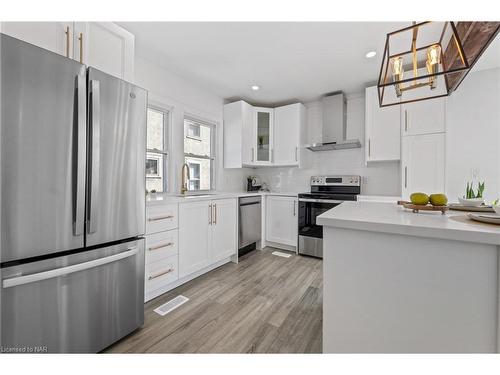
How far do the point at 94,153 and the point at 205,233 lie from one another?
1.53m

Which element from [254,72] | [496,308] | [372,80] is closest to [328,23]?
[254,72]

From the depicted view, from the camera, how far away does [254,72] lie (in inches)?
112

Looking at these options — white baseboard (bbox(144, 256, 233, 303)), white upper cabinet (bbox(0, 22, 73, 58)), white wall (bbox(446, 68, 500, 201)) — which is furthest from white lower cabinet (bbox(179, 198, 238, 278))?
white wall (bbox(446, 68, 500, 201))

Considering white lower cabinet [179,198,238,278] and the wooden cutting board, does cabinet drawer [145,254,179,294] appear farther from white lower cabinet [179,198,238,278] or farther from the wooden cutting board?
the wooden cutting board

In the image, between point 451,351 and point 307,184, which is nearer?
point 451,351

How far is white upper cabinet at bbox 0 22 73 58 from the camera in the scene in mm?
1207

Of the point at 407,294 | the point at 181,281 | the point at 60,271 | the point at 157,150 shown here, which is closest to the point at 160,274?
the point at 181,281

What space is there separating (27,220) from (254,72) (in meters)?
2.70

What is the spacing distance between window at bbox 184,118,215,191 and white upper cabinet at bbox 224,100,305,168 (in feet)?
0.90

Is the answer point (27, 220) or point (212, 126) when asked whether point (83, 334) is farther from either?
point (212, 126)

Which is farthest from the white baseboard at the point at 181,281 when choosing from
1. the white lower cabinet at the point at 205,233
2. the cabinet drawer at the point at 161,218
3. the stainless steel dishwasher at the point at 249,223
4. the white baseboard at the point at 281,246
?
the white baseboard at the point at 281,246

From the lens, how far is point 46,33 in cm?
132

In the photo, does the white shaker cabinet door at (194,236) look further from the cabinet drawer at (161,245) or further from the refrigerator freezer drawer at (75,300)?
the refrigerator freezer drawer at (75,300)

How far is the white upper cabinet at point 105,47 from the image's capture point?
1474 mm
